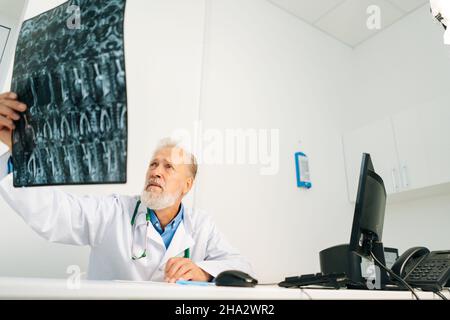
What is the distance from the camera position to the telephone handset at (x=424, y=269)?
96 cm

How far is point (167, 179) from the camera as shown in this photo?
1.79 meters

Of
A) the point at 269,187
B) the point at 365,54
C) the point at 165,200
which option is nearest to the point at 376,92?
the point at 365,54

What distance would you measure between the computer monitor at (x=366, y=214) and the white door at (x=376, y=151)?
142cm

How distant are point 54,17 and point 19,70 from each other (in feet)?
0.44

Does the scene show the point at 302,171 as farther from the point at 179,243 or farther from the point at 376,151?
the point at 179,243

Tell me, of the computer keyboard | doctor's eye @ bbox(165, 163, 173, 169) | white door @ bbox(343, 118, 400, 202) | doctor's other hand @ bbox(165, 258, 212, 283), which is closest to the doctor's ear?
doctor's eye @ bbox(165, 163, 173, 169)

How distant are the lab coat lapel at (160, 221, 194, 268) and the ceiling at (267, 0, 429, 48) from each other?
7.04 feet

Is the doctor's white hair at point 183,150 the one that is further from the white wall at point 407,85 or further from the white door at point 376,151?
the white wall at point 407,85

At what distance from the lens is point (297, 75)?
2.84 meters

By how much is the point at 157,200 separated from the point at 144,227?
0.52ft

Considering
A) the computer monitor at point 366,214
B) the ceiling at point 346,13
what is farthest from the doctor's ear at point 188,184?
the ceiling at point 346,13

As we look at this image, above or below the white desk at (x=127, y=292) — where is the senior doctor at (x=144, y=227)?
above

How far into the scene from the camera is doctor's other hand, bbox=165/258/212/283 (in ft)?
3.92

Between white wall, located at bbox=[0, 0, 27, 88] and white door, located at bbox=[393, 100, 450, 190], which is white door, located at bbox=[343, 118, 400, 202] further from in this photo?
white wall, located at bbox=[0, 0, 27, 88]
